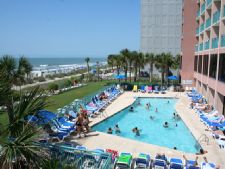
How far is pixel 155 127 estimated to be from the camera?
64.3 ft

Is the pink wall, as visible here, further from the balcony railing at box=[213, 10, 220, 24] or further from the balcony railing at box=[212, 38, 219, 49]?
the balcony railing at box=[212, 38, 219, 49]

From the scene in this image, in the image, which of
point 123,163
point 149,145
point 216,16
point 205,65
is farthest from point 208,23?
point 123,163

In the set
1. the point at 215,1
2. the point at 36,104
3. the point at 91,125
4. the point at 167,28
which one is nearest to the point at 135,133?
the point at 91,125

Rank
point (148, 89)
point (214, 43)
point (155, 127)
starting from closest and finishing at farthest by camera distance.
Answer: point (155, 127), point (214, 43), point (148, 89)

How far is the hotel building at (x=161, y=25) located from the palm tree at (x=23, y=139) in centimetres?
4737

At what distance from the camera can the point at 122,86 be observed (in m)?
34.3

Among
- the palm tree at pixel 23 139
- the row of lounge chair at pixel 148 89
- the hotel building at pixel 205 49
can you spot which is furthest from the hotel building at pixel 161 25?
the palm tree at pixel 23 139

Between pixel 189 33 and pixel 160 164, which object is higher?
pixel 189 33

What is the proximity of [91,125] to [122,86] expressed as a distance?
17.6 meters

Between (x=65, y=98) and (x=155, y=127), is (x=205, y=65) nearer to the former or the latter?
(x=155, y=127)

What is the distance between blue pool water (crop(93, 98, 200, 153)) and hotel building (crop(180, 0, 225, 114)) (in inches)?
182

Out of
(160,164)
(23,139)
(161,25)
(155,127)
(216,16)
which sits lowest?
(155,127)

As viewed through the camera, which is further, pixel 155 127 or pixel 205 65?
pixel 205 65

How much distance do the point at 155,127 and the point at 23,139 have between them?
15792mm
